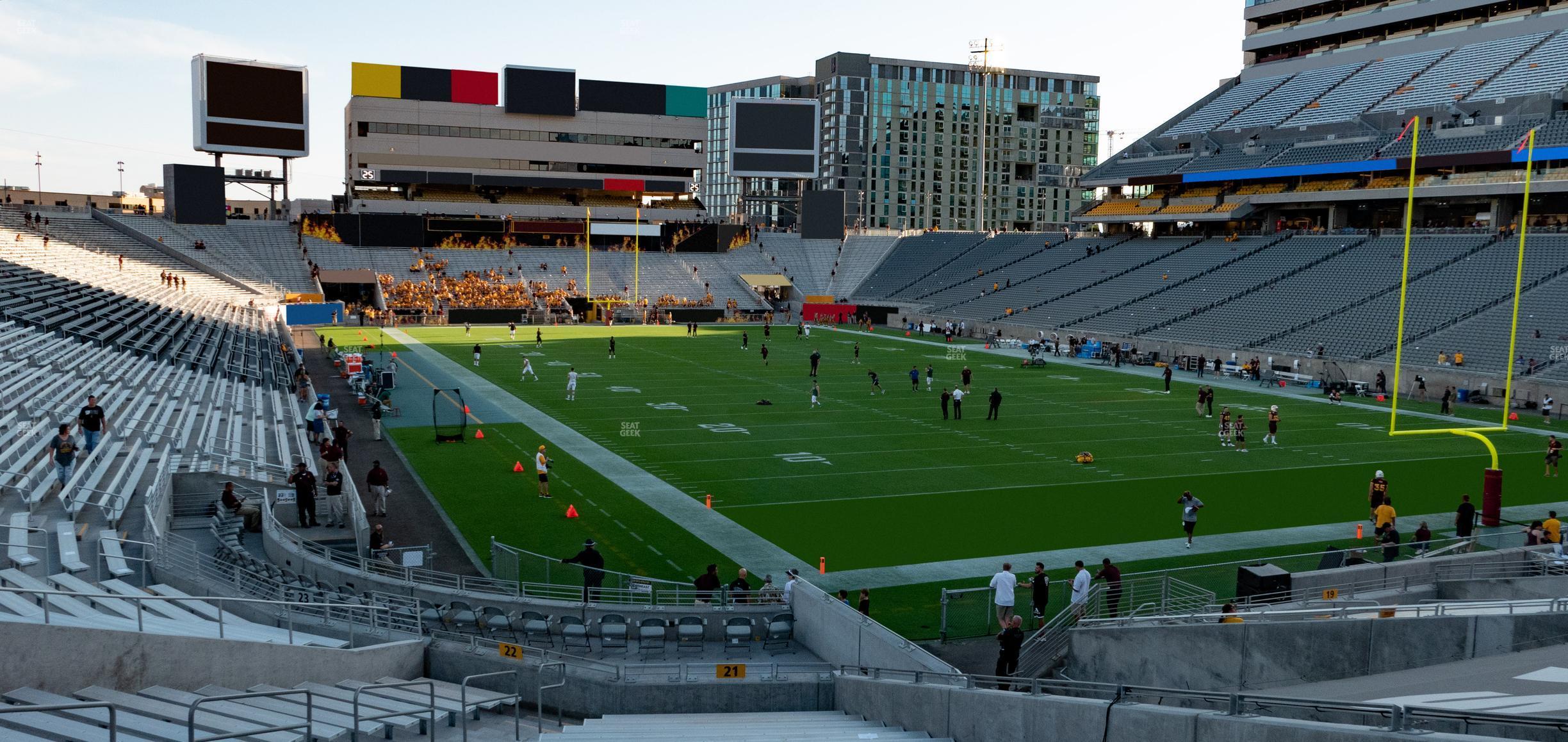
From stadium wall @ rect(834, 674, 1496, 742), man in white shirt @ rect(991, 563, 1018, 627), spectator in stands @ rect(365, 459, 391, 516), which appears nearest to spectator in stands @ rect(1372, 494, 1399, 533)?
man in white shirt @ rect(991, 563, 1018, 627)

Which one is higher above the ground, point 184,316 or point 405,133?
point 405,133

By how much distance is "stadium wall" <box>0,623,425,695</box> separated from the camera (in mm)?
7957

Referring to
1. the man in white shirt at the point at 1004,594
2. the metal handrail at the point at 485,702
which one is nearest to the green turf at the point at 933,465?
the man in white shirt at the point at 1004,594

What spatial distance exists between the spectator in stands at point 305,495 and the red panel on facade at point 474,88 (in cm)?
6720

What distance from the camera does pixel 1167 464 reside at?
25594 mm

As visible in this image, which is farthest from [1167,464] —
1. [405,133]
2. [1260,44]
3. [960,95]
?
[960,95]

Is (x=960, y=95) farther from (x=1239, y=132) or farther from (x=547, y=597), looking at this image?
(x=547, y=597)

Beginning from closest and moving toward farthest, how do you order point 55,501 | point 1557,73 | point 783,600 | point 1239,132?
point 783,600 → point 55,501 → point 1557,73 → point 1239,132

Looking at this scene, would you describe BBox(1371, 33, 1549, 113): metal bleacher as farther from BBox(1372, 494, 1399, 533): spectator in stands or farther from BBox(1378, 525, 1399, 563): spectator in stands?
BBox(1378, 525, 1399, 563): spectator in stands

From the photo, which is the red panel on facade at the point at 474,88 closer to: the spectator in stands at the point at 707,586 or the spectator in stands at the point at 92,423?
the spectator in stands at the point at 92,423

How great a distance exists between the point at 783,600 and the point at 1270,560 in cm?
669

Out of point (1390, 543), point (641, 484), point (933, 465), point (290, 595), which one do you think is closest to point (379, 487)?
point (641, 484)

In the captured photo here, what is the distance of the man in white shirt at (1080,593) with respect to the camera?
44.1 feet

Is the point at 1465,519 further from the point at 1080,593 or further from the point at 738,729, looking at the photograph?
the point at 738,729
